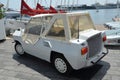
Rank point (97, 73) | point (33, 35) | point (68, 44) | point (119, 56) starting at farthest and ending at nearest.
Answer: point (119, 56) < point (33, 35) < point (97, 73) < point (68, 44)

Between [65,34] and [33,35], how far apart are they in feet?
4.66

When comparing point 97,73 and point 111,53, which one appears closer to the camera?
point 97,73

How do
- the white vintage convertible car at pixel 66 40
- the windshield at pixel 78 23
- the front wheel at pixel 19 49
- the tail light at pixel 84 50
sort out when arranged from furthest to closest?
1. the front wheel at pixel 19 49
2. the windshield at pixel 78 23
3. the white vintage convertible car at pixel 66 40
4. the tail light at pixel 84 50

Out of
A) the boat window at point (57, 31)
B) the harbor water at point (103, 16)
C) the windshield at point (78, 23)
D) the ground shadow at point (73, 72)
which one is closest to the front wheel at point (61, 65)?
the ground shadow at point (73, 72)

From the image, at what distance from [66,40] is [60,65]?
759 mm

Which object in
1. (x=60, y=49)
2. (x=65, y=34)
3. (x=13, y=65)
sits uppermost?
(x=65, y=34)

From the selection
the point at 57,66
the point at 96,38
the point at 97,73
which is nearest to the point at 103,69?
the point at 97,73

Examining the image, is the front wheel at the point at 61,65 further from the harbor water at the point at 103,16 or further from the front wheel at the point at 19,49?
the harbor water at the point at 103,16

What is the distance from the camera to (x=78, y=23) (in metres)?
5.03

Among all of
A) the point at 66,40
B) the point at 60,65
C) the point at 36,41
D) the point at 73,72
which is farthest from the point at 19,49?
the point at 66,40

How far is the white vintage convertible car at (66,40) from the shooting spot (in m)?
4.50

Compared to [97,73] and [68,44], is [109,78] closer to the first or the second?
[97,73]

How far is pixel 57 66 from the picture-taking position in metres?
5.07

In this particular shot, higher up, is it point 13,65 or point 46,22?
point 46,22
